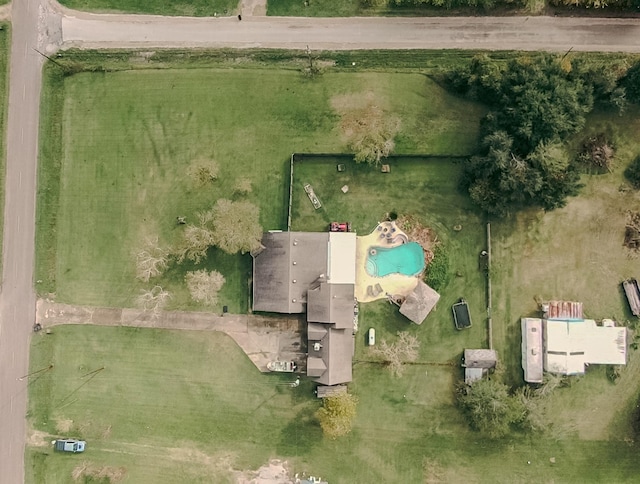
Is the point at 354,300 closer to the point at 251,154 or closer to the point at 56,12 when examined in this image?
the point at 251,154

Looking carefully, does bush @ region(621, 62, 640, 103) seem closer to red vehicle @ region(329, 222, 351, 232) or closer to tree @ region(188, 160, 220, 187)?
red vehicle @ region(329, 222, 351, 232)

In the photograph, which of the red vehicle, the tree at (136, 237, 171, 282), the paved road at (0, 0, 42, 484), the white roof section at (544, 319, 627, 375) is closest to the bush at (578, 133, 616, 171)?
the white roof section at (544, 319, 627, 375)

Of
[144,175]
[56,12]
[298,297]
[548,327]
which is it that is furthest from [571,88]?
[56,12]

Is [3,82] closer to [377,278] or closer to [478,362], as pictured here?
[377,278]

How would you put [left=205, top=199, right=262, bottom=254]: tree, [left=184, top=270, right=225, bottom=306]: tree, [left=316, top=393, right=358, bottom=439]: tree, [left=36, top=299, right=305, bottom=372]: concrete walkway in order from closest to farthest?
[left=316, top=393, right=358, bottom=439]: tree < [left=205, top=199, right=262, bottom=254]: tree < [left=184, top=270, right=225, bottom=306]: tree < [left=36, top=299, right=305, bottom=372]: concrete walkway

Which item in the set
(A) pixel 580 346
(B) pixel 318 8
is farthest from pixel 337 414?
(B) pixel 318 8

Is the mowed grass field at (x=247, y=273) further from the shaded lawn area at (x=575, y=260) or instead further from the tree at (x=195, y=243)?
the tree at (x=195, y=243)
